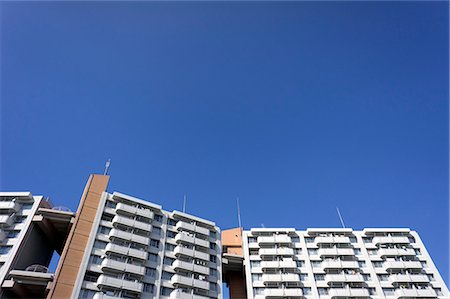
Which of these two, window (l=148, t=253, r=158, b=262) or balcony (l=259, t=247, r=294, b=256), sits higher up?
balcony (l=259, t=247, r=294, b=256)

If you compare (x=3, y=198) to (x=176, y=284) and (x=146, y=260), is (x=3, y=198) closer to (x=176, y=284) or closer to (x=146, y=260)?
(x=146, y=260)

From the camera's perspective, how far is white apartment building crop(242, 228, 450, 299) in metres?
62.8

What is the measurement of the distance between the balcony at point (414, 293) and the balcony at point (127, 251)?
46696 mm

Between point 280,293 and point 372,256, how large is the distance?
2273 centimetres

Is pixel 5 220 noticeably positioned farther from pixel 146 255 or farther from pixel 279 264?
pixel 279 264

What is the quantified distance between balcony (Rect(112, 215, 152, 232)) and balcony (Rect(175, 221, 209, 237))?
6.20 metres

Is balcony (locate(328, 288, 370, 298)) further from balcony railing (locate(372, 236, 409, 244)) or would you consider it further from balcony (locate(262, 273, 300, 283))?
balcony railing (locate(372, 236, 409, 244))

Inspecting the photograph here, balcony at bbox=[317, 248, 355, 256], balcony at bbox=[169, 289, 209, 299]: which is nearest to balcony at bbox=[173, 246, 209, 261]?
balcony at bbox=[169, 289, 209, 299]

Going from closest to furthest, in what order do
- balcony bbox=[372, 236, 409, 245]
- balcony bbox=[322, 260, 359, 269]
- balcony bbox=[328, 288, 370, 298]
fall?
balcony bbox=[328, 288, 370, 298]
balcony bbox=[322, 260, 359, 269]
balcony bbox=[372, 236, 409, 245]

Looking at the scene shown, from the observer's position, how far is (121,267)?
179 ft

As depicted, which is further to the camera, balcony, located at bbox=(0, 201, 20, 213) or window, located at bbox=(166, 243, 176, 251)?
window, located at bbox=(166, 243, 176, 251)

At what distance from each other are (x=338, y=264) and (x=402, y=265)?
42.8 ft

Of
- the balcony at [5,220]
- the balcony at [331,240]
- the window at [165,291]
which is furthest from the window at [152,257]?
the balcony at [331,240]

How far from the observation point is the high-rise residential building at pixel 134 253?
51.9 m
